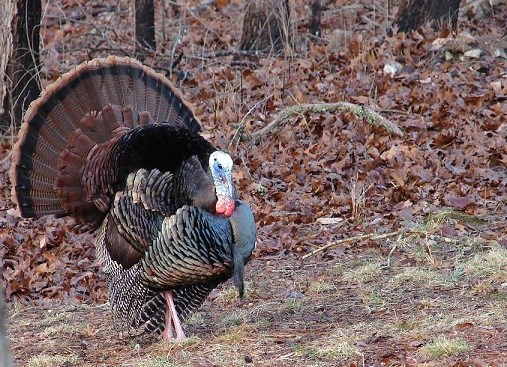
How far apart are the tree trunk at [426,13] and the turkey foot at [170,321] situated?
788 cm

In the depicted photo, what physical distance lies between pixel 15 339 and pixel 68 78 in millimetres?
1741

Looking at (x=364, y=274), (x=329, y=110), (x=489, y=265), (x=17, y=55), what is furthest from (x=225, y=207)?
(x=17, y=55)

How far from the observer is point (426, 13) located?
41.0 feet

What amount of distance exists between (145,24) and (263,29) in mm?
1937

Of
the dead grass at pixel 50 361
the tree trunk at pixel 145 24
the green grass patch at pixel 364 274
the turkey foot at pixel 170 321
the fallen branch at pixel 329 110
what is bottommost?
the green grass patch at pixel 364 274

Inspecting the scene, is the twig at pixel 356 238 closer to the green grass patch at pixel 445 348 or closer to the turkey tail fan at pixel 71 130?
the turkey tail fan at pixel 71 130

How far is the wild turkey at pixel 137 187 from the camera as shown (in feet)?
16.9

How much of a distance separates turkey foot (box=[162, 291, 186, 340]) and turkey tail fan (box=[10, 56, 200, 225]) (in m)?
0.76

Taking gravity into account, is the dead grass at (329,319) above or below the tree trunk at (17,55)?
below

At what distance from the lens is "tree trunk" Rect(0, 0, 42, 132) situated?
10320 mm

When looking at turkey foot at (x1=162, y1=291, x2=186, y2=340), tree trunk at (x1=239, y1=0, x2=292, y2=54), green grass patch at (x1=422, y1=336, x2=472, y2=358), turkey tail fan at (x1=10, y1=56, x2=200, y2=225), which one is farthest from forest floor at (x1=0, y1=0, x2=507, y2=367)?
turkey tail fan at (x1=10, y1=56, x2=200, y2=225)

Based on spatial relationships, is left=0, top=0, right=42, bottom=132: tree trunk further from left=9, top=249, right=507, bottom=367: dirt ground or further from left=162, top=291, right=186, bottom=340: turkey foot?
left=162, top=291, right=186, bottom=340: turkey foot

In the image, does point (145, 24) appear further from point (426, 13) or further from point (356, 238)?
point (356, 238)

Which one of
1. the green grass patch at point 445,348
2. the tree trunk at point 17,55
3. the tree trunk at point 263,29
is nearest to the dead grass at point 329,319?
the green grass patch at point 445,348
